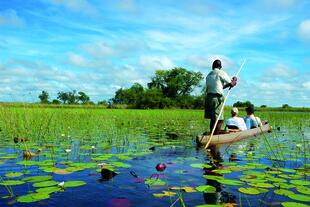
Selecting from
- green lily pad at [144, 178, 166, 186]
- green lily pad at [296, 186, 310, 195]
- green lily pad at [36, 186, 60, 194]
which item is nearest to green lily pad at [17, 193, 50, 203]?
green lily pad at [36, 186, 60, 194]

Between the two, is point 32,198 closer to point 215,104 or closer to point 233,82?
point 215,104

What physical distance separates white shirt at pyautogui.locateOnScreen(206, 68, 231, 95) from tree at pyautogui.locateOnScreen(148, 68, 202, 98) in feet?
233

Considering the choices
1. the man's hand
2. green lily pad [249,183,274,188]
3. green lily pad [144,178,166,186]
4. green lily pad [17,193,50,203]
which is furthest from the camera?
the man's hand

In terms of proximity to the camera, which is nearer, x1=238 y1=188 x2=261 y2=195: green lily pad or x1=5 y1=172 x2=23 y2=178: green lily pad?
x1=238 y1=188 x2=261 y2=195: green lily pad

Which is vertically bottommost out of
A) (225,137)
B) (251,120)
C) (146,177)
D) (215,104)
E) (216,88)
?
(146,177)

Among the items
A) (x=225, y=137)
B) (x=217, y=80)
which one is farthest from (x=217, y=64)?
(x=225, y=137)

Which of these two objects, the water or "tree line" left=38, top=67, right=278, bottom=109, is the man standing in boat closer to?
the water

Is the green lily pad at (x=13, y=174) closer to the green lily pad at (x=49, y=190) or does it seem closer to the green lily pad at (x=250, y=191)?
the green lily pad at (x=49, y=190)

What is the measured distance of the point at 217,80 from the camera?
390 inches

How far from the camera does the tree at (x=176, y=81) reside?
81956 mm

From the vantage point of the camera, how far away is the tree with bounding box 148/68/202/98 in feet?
269

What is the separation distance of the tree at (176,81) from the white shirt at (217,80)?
70.9m

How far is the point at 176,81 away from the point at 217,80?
73.6 m

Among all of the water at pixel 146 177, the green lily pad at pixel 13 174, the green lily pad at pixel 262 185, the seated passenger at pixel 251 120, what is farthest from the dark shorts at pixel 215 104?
the green lily pad at pixel 13 174
